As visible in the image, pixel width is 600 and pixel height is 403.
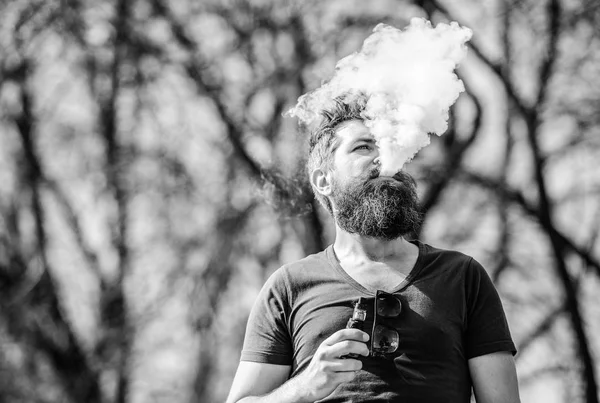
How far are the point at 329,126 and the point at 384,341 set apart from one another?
92 centimetres

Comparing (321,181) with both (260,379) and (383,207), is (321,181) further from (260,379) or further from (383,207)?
(260,379)

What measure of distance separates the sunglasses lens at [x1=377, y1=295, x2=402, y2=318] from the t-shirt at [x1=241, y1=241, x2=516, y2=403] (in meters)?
0.03

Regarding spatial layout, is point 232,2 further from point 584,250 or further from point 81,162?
point 584,250

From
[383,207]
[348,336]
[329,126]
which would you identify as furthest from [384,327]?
[329,126]

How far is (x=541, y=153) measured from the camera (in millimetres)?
10617

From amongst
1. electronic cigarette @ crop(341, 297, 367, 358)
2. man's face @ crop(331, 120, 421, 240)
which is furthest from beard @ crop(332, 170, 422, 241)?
electronic cigarette @ crop(341, 297, 367, 358)

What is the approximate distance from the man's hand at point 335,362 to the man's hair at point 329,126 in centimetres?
78

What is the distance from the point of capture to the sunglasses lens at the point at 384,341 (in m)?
2.54

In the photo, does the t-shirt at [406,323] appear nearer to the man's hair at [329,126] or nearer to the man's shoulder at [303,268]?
the man's shoulder at [303,268]

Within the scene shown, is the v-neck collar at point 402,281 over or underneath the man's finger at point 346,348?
over

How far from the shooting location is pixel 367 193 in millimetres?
2893

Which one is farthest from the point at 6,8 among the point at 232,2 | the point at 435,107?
the point at 435,107

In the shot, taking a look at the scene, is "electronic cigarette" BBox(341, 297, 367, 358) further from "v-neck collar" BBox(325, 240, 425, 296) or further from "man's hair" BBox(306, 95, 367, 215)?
"man's hair" BBox(306, 95, 367, 215)

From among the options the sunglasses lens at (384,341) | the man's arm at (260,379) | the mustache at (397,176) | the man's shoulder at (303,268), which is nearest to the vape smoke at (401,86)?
the mustache at (397,176)
